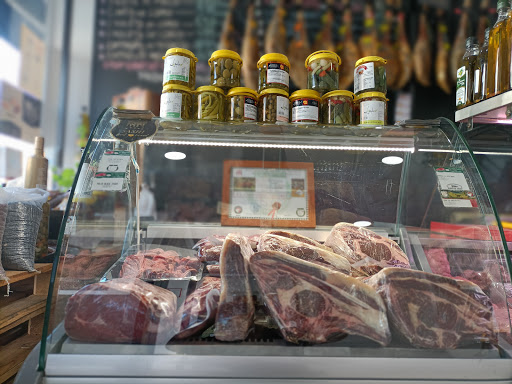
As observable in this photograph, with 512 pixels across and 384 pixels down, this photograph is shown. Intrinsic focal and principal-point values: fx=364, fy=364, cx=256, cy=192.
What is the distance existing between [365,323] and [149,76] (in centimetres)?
438

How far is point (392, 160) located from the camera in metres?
1.87

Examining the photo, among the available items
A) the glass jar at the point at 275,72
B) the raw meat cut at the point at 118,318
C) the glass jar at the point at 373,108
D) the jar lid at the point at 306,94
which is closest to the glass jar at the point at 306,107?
the jar lid at the point at 306,94

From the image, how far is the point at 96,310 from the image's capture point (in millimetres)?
1202

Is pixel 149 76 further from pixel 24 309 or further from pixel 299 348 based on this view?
pixel 299 348

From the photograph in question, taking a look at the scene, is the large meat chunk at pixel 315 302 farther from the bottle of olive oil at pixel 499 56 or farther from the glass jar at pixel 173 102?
the bottle of olive oil at pixel 499 56

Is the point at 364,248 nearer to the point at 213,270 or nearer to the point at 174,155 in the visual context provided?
the point at 213,270

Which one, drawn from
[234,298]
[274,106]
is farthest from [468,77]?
[234,298]

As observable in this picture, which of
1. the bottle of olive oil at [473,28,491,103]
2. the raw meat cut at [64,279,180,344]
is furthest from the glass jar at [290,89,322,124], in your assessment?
the bottle of olive oil at [473,28,491,103]

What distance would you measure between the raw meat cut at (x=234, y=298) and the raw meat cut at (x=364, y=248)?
526mm

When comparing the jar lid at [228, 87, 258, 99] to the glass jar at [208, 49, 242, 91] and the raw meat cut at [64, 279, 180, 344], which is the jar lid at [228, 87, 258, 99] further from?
the raw meat cut at [64, 279, 180, 344]

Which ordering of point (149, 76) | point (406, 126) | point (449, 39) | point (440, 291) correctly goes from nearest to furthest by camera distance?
point (440, 291) < point (406, 126) < point (449, 39) < point (149, 76)

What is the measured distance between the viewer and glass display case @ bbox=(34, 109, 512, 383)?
3.74 ft

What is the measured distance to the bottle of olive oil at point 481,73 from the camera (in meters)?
2.24

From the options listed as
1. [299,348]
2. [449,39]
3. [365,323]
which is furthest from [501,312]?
[449,39]
